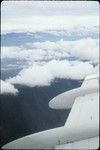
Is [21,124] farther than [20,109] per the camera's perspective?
No

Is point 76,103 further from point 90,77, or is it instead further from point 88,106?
point 90,77

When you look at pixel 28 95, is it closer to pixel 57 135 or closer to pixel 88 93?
pixel 88 93

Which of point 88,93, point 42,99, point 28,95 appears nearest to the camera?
point 88,93

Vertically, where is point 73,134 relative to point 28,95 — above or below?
above

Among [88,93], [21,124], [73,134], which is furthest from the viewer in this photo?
[21,124]

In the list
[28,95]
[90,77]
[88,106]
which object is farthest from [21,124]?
[88,106]

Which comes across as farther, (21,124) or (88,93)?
(21,124)

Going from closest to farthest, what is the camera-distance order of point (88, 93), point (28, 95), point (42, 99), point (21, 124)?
point (88, 93)
point (21, 124)
point (42, 99)
point (28, 95)

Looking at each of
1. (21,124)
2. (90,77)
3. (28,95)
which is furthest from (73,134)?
(28,95)

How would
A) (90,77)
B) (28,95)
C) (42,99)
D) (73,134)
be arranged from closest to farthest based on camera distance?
(73,134), (90,77), (42,99), (28,95)
